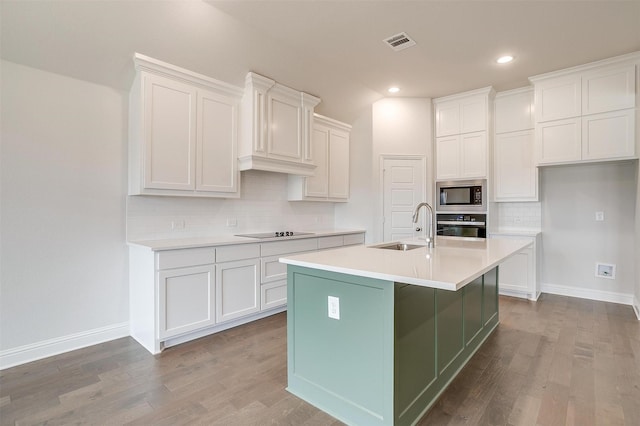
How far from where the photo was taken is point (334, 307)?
1.84 metres

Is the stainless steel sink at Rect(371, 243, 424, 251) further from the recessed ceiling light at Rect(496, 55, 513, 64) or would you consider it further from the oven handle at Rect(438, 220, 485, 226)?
the recessed ceiling light at Rect(496, 55, 513, 64)

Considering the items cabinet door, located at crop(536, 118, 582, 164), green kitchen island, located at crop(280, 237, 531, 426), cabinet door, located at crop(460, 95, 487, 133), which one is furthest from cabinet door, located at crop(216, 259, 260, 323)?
cabinet door, located at crop(536, 118, 582, 164)

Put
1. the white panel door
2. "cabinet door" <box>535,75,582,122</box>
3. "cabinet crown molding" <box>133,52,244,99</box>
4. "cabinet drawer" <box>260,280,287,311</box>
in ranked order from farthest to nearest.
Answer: the white panel door, "cabinet door" <box>535,75,582,122</box>, "cabinet drawer" <box>260,280,287,311</box>, "cabinet crown molding" <box>133,52,244,99</box>

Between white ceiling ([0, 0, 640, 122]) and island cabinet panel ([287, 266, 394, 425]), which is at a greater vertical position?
white ceiling ([0, 0, 640, 122])

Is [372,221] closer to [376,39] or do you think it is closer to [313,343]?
[376,39]

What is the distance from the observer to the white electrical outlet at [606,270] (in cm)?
396

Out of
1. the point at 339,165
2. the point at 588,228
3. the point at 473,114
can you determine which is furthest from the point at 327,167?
the point at 588,228

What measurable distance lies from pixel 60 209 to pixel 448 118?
15.7ft

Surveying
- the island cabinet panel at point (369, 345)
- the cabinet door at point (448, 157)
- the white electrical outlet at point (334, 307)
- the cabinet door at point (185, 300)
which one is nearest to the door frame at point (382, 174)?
the cabinet door at point (448, 157)

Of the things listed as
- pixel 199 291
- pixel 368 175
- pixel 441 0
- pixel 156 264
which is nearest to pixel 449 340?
pixel 199 291

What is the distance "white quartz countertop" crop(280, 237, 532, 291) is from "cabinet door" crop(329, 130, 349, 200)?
8.29 ft

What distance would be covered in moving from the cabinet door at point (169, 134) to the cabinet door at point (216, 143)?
9 cm

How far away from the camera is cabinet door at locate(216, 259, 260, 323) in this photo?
119 inches

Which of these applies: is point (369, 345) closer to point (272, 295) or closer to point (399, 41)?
point (272, 295)
